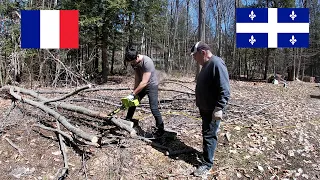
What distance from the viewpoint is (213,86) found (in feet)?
12.0

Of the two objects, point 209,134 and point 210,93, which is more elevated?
point 210,93

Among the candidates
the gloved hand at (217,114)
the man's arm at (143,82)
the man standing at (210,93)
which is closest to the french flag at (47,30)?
the man's arm at (143,82)

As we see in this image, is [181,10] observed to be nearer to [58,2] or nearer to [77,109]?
[58,2]

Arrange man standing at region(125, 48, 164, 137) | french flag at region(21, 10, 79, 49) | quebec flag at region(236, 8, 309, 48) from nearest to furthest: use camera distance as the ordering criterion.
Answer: man standing at region(125, 48, 164, 137)
french flag at region(21, 10, 79, 49)
quebec flag at region(236, 8, 309, 48)

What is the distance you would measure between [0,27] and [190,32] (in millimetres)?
27219

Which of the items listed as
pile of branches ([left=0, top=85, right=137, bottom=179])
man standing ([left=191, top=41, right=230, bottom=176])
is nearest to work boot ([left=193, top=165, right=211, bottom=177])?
man standing ([left=191, top=41, right=230, bottom=176])

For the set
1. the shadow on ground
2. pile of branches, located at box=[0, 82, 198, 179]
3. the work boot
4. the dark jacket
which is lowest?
the work boot

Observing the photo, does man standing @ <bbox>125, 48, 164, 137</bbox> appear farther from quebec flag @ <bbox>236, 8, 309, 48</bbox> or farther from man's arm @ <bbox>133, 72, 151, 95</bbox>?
quebec flag @ <bbox>236, 8, 309, 48</bbox>

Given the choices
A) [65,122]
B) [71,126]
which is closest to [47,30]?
[65,122]

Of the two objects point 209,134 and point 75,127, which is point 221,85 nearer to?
point 209,134

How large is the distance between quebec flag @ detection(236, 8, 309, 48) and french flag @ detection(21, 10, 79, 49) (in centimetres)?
586

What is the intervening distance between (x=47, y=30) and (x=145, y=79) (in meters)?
2.28

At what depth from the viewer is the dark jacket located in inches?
140

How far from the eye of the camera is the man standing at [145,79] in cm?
450
